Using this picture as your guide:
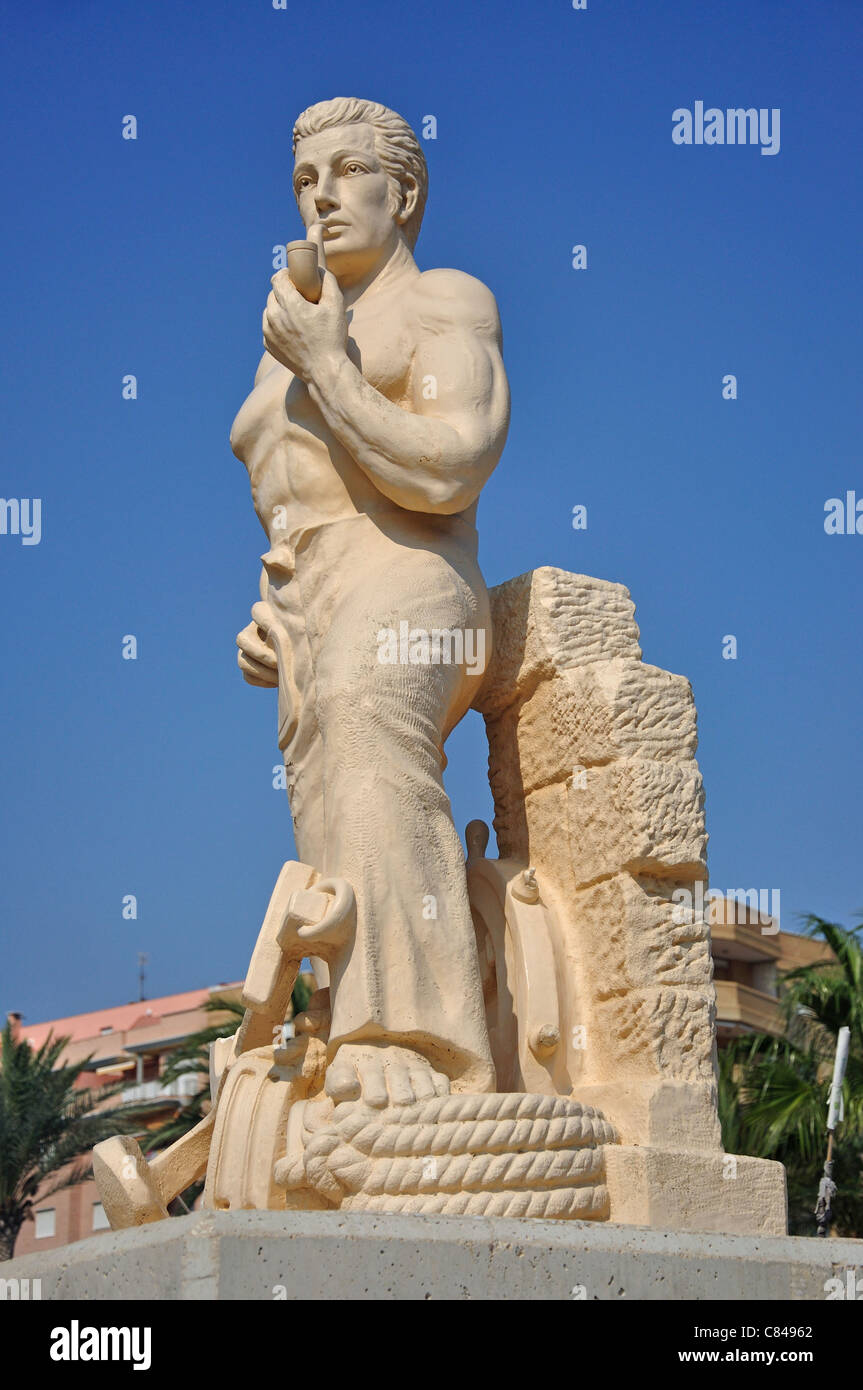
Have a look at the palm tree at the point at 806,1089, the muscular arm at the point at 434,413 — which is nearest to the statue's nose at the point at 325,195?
the muscular arm at the point at 434,413

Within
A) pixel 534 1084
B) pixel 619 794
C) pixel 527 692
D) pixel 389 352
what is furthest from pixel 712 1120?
pixel 389 352

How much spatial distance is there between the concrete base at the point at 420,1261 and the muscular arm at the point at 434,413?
2.11 metres

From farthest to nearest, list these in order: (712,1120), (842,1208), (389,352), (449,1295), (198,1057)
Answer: (198,1057) < (842,1208) < (389,352) < (712,1120) < (449,1295)

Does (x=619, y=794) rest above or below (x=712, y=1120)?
above

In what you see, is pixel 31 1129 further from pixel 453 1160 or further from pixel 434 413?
pixel 453 1160

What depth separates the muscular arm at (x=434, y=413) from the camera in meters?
4.89

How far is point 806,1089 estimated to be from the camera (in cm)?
1539

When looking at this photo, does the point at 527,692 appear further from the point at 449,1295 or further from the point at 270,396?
the point at 449,1295

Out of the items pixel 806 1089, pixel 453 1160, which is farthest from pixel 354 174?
pixel 806 1089

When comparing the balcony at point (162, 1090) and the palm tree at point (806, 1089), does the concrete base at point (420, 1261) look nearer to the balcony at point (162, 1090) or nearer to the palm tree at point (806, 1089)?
the palm tree at point (806, 1089)

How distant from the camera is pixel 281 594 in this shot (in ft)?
17.2

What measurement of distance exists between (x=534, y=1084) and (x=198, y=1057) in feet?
56.1

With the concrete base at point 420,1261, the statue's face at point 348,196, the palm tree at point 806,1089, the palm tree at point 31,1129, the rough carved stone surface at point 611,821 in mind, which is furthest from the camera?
the palm tree at point 31,1129

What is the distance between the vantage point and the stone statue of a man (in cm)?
455
